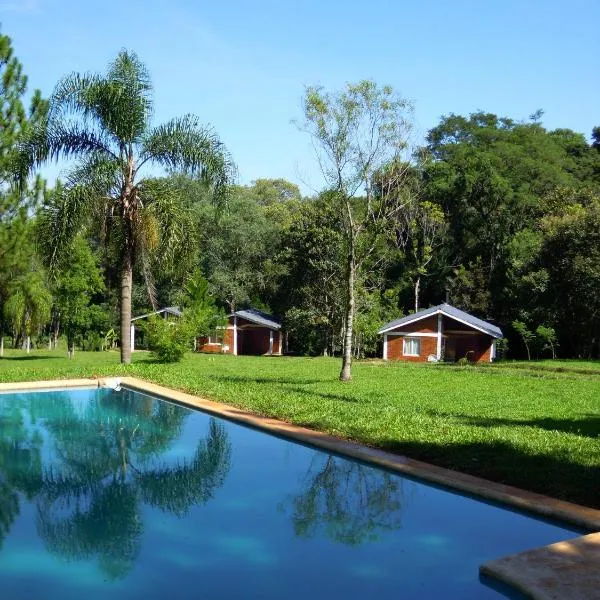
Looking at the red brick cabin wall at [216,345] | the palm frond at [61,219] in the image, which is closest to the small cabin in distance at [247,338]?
the red brick cabin wall at [216,345]

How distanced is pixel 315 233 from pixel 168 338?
16372 mm

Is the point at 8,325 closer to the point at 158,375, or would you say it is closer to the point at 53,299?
the point at 53,299

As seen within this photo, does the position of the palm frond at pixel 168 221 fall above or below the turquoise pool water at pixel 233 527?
above

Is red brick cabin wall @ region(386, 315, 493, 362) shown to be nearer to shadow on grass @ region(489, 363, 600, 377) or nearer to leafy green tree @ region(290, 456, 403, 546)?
shadow on grass @ region(489, 363, 600, 377)

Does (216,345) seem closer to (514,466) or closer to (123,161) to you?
(123,161)

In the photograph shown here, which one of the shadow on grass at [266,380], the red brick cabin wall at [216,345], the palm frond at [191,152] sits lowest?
the shadow on grass at [266,380]

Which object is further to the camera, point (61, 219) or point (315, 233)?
point (315, 233)

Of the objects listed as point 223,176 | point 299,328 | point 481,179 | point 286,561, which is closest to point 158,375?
point 223,176

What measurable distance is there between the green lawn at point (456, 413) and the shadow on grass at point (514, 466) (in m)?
0.01

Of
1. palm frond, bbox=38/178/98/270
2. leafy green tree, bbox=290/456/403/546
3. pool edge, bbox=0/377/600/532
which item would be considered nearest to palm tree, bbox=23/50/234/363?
palm frond, bbox=38/178/98/270

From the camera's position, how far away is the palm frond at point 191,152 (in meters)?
18.7

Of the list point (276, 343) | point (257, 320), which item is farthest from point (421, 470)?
point (276, 343)

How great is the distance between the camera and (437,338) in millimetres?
36062

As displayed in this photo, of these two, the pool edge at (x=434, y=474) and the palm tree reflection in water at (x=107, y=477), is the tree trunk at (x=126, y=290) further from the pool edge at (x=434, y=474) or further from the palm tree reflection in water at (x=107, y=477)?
the pool edge at (x=434, y=474)
